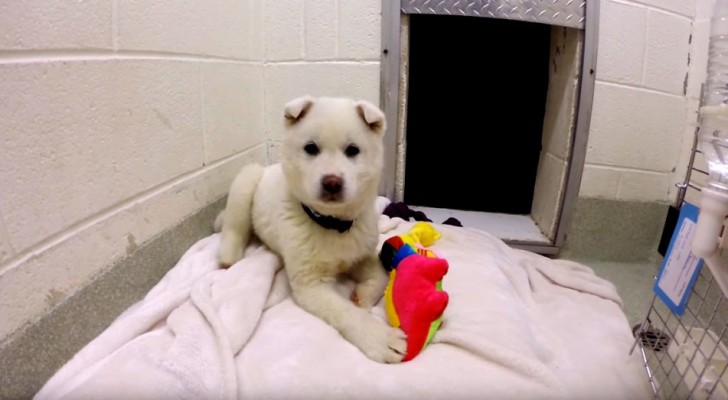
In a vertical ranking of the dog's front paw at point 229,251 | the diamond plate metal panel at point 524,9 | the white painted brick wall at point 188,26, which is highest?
the diamond plate metal panel at point 524,9

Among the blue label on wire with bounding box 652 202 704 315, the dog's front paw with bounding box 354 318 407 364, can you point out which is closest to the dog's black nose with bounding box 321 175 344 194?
the dog's front paw with bounding box 354 318 407 364

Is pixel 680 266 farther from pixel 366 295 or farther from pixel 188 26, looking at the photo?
pixel 188 26

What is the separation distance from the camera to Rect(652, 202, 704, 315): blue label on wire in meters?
1.17

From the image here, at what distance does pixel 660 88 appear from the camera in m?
2.43

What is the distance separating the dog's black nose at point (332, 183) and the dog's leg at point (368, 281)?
18.8 inches

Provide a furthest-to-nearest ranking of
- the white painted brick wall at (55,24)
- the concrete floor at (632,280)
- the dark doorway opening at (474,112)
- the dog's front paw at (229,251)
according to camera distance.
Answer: the dark doorway opening at (474,112), the concrete floor at (632,280), the dog's front paw at (229,251), the white painted brick wall at (55,24)

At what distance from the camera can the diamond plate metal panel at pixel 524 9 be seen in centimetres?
228

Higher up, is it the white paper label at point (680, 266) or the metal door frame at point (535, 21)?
the metal door frame at point (535, 21)

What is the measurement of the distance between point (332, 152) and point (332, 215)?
252 millimetres

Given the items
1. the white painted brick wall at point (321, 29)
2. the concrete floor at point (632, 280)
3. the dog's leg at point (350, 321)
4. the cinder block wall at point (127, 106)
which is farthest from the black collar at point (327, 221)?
the concrete floor at point (632, 280)

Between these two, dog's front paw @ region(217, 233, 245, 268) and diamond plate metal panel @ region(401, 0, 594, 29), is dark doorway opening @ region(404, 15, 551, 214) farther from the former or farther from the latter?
dog's front paw @ region(217, 233, 245, 268)

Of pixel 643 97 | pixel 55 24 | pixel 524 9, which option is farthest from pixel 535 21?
pixel 55 24

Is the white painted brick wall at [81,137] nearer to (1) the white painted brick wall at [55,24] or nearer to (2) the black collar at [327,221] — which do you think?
(1) the white painted brick wall at [55,24]

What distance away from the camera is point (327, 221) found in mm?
1638
